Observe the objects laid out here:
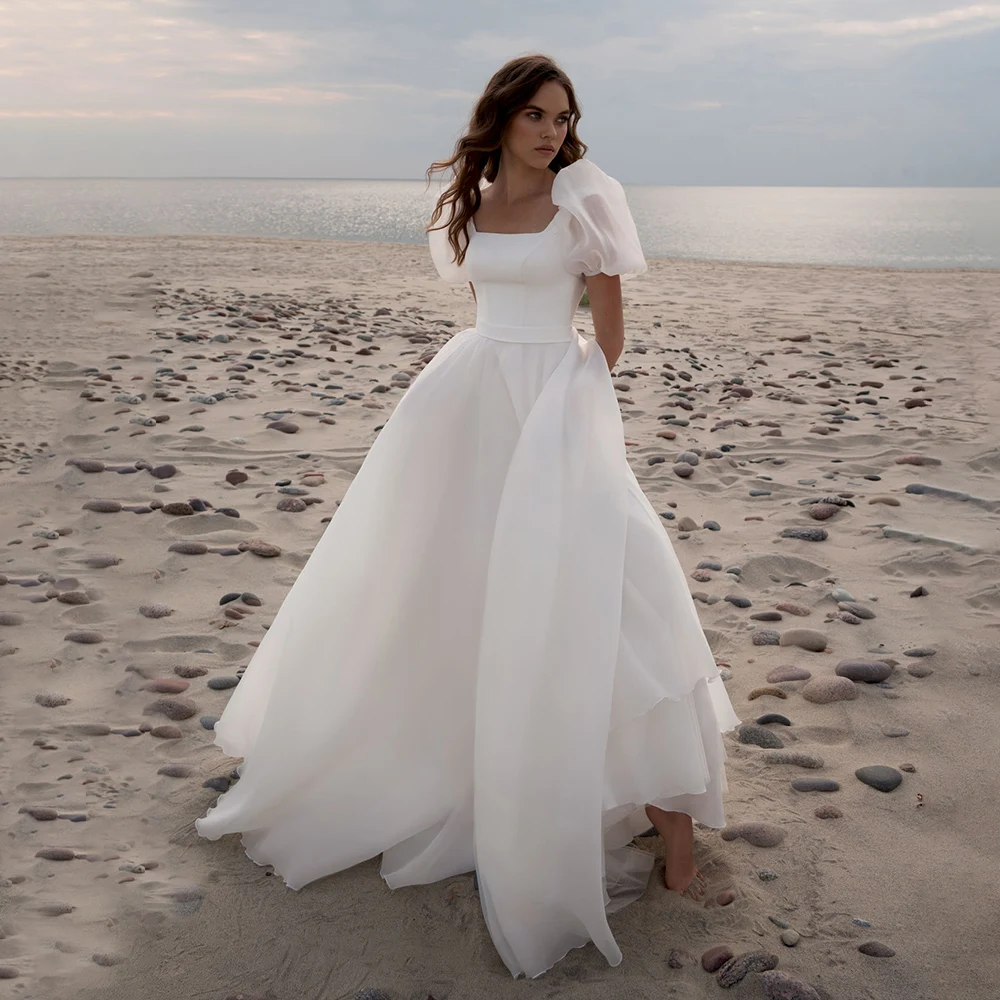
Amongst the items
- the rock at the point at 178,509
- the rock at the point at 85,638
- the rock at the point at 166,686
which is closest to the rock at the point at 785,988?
the rock at the point at 166,686

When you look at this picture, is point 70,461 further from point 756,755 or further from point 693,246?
point 693,246

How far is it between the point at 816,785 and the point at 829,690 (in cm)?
65

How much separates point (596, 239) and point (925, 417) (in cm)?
605

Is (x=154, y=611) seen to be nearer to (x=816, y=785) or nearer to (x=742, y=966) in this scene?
(x=816, y=785)

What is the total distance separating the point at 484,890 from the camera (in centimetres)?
289

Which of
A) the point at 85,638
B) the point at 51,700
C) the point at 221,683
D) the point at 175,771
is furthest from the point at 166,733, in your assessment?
the point at 85,638

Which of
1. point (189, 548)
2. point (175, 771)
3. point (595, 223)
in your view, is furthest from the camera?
point (189, 548)

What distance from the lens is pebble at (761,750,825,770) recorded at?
3777 millimetres

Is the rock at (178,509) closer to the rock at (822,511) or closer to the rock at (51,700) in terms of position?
the rock at (51,700)

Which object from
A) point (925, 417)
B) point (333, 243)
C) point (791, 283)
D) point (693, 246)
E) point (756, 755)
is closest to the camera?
point (756, 755)

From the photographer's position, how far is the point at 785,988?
8.88ft

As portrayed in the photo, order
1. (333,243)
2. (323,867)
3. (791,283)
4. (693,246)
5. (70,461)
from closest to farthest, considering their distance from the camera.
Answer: (323,867) → (70,461) → (791,283) → (333,243) → (693,246)

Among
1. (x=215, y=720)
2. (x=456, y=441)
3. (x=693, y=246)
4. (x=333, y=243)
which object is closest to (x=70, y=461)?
(x=215, y=720)

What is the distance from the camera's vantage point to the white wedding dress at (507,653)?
2799mm
